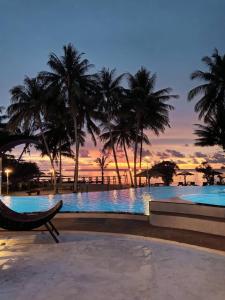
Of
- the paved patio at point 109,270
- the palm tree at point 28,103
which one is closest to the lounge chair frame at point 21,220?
the paved patio at point 109,270

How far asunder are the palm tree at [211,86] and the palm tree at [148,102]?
3.71 meters

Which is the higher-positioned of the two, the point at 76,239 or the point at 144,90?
the point at 144,90

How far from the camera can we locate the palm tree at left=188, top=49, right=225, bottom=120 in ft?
72.8

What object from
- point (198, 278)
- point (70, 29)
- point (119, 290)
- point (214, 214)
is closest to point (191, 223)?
point (214, 214)

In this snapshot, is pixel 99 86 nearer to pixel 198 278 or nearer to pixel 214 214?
pixel 214 214

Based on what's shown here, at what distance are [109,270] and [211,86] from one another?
774 inches

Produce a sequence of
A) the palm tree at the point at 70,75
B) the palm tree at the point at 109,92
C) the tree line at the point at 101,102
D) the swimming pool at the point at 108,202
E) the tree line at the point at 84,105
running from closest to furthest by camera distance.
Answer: the swimming pool at the point at 108,202
the palm tree at the point at 70,75
the tree line at the point at 101,102
the tree line at the point at 84,105
the palm tree at the point at 109,92

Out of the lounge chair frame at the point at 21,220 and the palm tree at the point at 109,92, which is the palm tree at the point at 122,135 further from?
the lounge chair frame at the point at 21,220

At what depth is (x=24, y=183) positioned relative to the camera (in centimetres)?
3108

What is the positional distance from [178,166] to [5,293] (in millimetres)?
36373

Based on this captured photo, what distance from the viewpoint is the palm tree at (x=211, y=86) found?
2220cm

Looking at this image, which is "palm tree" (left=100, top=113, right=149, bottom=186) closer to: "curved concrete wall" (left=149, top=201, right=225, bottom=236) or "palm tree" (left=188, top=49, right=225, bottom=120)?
"palm tree" (left=188, top=49, right=225, bottom=120)

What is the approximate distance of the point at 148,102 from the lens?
86.1 feet

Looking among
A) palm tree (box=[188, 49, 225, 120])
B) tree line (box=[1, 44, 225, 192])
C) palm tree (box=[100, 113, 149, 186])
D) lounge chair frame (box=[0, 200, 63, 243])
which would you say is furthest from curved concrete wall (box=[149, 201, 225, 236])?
palm tree (box=[100, 113, 149, 186])
